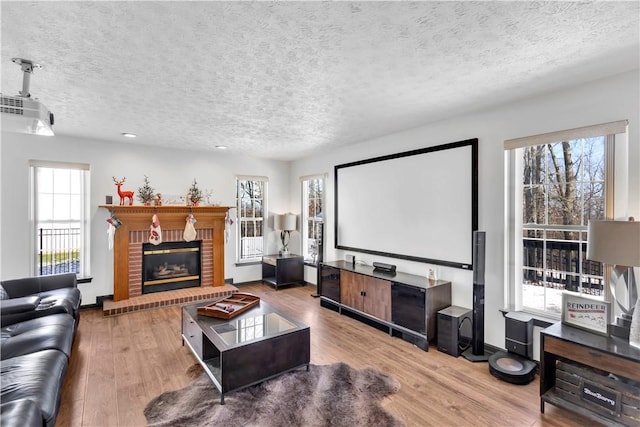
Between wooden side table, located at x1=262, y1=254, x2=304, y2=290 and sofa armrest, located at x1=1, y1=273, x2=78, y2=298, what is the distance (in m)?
3.07

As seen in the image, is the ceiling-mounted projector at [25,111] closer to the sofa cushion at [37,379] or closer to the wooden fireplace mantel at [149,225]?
the sofa cushion at [37,379]

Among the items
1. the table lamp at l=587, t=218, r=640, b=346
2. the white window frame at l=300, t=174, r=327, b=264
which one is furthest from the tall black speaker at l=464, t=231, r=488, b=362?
the white window frame at l=300, t=174, r=327, b=264

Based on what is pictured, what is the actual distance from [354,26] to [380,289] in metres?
3.02

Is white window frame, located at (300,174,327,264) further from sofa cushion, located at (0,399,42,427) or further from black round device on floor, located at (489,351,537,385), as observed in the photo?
sofa cushion, located at (0,399,42,427)

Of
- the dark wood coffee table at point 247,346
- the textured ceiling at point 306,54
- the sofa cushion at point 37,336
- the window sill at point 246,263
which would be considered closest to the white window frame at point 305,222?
the window sill at point 246,263

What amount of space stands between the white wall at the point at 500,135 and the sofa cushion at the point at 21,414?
367 cm

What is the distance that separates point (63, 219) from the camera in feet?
15.1

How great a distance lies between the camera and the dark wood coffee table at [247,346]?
2.42m

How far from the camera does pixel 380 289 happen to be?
12.8 feet

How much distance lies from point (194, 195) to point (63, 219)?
1889 mm

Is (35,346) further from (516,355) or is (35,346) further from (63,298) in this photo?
(516,355)

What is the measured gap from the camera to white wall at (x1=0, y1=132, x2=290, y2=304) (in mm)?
4164

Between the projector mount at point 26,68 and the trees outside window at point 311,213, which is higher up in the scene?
the projector mount at point 26,68

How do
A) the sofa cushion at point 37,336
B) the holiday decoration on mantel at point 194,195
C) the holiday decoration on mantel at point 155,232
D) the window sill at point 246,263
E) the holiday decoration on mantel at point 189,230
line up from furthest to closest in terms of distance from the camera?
the window sill at point 246,263 < the holiday decoration on mantel at point 194,195 < the holiday decoration on mantel at point 189,230 < the holiday decoration on mantel at point 155,232 < the sofa cushion at point 37,336
